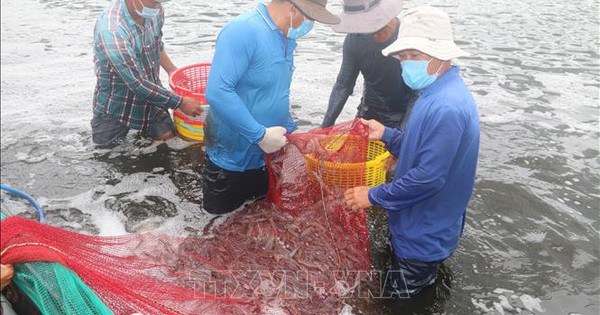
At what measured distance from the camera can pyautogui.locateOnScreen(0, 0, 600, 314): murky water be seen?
4891 mm

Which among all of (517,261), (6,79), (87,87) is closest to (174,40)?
(87,87)

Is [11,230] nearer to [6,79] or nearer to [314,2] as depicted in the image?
[314,2]

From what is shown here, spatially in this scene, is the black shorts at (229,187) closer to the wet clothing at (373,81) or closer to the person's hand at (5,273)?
the wet clothing at (373,81)

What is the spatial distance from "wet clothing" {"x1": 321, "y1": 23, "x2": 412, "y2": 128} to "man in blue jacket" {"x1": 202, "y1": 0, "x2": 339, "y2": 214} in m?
1.06

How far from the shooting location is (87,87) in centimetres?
916

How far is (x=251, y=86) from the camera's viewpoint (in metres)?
4.27

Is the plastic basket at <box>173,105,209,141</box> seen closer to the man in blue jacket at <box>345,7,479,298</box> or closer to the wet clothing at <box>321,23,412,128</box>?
the wet clothing at <box>321,23,412,128</box>

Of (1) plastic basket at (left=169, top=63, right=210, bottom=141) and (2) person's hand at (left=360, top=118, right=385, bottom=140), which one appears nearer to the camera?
(2) person's hand at (left=360, top=118, right=385, bottom=140)

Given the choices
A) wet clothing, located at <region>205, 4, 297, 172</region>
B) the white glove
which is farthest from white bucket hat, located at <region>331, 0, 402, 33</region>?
the white glove

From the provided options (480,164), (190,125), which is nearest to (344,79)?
(190,125)

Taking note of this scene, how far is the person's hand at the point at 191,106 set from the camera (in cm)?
608

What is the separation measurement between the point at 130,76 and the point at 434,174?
4.34m

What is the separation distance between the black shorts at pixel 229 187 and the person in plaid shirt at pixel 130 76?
5.04ft

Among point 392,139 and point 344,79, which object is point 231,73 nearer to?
point 392,139
